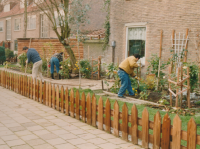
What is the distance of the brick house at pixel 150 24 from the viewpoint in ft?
33.5

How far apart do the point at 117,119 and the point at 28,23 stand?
1015 inches

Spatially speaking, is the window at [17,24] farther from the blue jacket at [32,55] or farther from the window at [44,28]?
the blue jacket at [32,55]

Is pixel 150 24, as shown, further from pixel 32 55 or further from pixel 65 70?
pixel 32 55

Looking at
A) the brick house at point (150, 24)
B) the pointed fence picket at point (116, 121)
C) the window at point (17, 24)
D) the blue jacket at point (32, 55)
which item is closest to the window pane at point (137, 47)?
the brick house at point (150, 24)

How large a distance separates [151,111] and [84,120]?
6.14 ft

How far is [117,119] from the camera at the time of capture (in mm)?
4324

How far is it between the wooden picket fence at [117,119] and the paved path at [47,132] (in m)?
0.17

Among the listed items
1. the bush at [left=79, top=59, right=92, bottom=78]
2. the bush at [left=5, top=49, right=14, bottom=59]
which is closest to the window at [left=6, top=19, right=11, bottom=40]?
the bush at [left=5, top=49, right=14, bottom=59]

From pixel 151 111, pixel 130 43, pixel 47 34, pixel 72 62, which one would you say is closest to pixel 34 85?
pixel 151 111

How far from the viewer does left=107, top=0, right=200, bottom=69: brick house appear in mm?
10219

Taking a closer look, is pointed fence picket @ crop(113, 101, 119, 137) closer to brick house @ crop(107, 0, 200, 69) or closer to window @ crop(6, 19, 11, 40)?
brick house @ crop(107, 0, 200, 69)

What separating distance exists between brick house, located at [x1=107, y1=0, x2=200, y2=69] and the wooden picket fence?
21.2 ft

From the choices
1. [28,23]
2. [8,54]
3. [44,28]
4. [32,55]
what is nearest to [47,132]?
Result: [32,55]

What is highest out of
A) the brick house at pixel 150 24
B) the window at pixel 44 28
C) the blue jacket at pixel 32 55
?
the window at pixel 44 28
